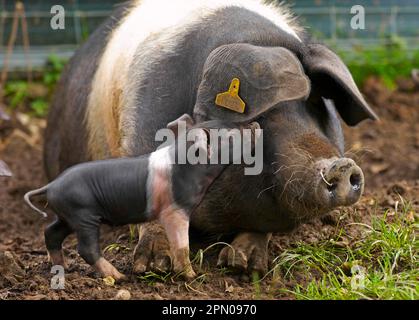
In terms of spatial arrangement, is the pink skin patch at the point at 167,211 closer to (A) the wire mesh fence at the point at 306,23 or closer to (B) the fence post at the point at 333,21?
(A) the wire mesh fence at the point at 306,23

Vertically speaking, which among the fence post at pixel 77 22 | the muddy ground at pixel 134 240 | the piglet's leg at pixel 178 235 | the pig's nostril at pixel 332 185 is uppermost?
the fence post at pixel 77 22

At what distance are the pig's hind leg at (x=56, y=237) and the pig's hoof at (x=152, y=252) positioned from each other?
1.24ft

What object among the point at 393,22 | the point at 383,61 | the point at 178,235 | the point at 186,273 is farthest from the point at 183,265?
the point at 393,22

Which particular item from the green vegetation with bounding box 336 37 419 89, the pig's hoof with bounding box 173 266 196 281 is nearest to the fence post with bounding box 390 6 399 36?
the green vegetation with bounding box 336 37 419 89

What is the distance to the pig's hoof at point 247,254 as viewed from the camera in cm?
477

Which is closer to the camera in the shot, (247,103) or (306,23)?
(247,103)

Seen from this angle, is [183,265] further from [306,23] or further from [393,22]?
[393,22]

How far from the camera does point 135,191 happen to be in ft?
14.3

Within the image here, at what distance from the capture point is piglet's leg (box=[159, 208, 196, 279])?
4.36 meters

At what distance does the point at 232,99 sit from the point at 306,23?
17.8 ft

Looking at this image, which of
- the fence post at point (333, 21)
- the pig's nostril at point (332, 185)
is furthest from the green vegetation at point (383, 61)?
the pig's nostril at point (332, 185)

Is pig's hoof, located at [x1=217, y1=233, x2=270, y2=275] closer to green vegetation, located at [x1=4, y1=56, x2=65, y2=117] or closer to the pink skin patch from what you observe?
the pink skin patch
